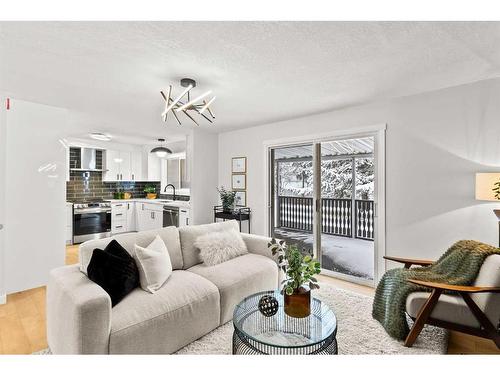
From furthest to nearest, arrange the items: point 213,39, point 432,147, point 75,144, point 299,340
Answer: point 75,144
point 432,147
point 213,39
point 299,340

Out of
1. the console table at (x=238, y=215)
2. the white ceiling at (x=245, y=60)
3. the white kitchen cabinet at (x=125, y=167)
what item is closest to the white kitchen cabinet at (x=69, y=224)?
the white kitchen cabinet at (x=125, y=167)

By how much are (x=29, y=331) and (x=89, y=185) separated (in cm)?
457

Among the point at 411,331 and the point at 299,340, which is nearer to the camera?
the point at 299,340

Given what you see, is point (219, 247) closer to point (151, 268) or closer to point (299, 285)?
point (151, 268)

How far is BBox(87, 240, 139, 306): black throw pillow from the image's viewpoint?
1.82m

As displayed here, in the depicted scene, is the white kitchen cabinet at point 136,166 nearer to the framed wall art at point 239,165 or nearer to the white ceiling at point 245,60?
the framed wall art at point 239,165

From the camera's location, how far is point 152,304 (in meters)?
1.82

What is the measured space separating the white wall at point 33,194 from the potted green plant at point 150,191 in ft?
11.2

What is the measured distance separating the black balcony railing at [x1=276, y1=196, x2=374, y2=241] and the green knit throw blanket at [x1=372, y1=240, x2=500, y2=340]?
6.52ft

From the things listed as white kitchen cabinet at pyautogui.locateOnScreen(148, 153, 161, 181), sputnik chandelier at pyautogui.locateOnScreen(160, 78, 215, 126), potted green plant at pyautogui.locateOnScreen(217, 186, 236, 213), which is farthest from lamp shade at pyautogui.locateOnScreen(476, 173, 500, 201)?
white kitchen cabinet at pyautogui.locateOnScreen(148, 153, 161, 181)

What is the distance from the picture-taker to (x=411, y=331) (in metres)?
1.98
